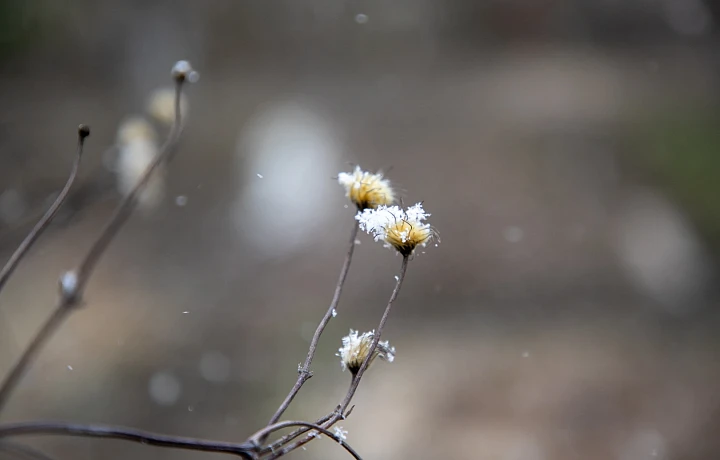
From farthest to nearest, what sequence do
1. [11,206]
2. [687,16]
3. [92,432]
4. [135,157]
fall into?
1. [687,16]
2. [11,206]
3. [135,157]
4. [92,432]

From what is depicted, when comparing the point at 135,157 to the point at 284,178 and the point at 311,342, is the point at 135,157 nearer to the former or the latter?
the point at 311,342

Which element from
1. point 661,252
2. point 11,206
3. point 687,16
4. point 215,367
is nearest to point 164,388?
point 215,367

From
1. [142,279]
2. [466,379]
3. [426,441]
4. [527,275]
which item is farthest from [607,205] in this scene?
[142,279]

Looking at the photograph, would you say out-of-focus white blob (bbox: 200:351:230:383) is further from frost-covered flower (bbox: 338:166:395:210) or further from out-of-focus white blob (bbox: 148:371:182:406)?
frost-covered flower (bbox: 338:166:395:210)

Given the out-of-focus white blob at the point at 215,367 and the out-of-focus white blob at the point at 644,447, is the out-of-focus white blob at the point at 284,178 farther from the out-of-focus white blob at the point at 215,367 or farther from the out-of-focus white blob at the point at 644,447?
the out-of-focus white blob at the point at 644,447

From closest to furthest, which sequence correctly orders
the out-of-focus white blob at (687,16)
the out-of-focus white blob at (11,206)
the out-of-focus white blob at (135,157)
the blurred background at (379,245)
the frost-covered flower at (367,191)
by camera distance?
the frost-covered flower at (367,191), the out-of-focus white blob at (135,157), the out-of-focus white blob at (11,206), the blurred background at (379,245), the out-of-focus white blob at (687,16)

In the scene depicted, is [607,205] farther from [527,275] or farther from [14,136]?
[14,136]

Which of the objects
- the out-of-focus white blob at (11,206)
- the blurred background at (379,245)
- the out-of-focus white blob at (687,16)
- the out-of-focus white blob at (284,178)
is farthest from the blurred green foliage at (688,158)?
the out-of-focus white blob at (11,206)
